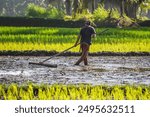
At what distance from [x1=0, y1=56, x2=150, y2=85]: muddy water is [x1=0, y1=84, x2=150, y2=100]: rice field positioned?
137cm

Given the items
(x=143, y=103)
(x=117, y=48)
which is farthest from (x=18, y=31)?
(x=143, y=103)

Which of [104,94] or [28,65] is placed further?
[28,65]

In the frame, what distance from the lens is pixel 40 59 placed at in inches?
527

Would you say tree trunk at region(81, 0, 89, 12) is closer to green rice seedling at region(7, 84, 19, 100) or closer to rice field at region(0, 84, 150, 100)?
rice field at region(0, 84, 150, 100)

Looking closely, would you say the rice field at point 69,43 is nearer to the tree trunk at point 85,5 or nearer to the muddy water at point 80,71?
the muddy water at point 80,71

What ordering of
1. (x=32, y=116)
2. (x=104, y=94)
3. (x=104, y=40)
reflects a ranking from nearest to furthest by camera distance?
(x=32, y=116) → (x=104, y=94) → (x=104, y=40)

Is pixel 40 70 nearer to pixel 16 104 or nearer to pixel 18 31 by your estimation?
pixel 16 104

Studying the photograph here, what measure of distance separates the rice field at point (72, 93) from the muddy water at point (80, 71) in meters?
1.37

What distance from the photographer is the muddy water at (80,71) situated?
9656 mm

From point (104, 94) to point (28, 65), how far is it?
4.59 meters

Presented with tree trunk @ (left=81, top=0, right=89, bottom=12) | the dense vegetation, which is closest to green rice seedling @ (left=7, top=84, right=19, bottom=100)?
the dense vegetation

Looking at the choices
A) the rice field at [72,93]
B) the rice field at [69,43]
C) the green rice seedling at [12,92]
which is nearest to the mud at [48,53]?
the rice field at [69,43]

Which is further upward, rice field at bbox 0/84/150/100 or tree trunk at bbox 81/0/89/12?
rice field at bbox 0/84/150/100

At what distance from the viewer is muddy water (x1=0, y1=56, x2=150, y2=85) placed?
9656 millimetres
